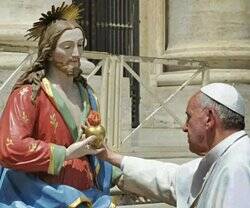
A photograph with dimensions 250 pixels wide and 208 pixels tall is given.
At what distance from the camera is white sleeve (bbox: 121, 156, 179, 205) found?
3850mm

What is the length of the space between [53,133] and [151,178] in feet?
1.83

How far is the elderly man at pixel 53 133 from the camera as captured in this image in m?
3.82

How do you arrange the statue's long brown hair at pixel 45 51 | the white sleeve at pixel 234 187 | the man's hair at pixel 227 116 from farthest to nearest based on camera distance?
the statue's long brown hair at pixel 45 51 → the man's hair at pixel 227 116 → the white sleeve at pixel 234 187

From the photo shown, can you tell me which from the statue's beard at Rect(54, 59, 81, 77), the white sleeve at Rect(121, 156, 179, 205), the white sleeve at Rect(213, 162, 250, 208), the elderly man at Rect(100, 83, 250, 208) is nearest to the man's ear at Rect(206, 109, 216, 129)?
the elderly man at Rect(100, 83, 250, 208)

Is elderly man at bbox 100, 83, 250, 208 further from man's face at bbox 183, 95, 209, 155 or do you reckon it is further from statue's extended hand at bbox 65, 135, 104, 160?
statue's extended hand at bbox 65, 135, 104, 160

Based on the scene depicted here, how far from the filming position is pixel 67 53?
405cm

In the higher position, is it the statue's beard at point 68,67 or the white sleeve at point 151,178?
the statue's beard at point 68,67

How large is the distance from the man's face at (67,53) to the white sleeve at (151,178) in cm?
57

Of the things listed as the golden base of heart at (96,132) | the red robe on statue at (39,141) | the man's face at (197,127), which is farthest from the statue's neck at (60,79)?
the man's face at (197,127)

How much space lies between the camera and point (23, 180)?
3.88 meters

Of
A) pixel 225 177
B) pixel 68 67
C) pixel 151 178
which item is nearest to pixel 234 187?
pixel 225 177

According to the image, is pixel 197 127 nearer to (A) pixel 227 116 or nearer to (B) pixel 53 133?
(A) pixel 227 116

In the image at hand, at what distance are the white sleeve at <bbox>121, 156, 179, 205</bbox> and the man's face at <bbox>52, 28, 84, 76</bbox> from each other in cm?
57

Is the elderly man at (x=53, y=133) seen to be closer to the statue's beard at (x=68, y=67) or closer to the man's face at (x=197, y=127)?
the statue's beard at (x=68, y=67)
